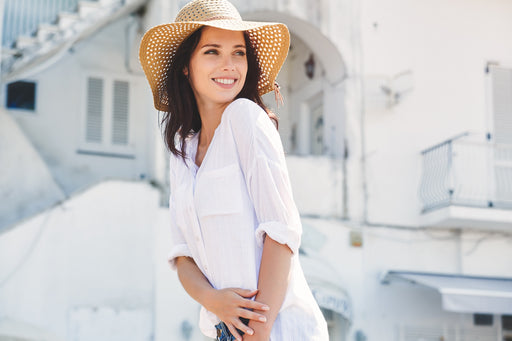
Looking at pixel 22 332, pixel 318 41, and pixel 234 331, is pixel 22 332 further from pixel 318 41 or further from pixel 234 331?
pixel 234 331

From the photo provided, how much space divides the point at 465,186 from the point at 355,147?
1991 mm

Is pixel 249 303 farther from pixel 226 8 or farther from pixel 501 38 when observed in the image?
pixel 501 38

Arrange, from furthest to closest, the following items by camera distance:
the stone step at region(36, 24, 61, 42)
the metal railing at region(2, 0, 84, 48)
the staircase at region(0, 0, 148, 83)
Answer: the metal railing at region(2, 0, 84, 48) < the stone step at region(36, 24, 61, 42) < the staircase at region(0, 0, 148, 83)

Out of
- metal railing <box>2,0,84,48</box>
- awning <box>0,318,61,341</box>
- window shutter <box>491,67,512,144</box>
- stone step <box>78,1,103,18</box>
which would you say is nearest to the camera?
awning <box>0,318,61,341</box>

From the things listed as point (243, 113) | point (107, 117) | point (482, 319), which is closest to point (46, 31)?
point (107, 117)

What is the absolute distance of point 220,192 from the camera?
2.46 meters

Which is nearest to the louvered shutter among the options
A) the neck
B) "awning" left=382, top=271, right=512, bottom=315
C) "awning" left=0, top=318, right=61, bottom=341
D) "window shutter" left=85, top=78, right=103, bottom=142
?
"awning" left=382, top=271, right=512, bottom=315

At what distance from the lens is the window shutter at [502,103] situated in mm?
15562

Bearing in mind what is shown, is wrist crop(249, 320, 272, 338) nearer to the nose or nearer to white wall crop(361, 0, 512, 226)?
the nose

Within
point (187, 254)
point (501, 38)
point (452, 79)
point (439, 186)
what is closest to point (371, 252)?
point (439, 186)

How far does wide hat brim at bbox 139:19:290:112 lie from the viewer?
2.73 metres

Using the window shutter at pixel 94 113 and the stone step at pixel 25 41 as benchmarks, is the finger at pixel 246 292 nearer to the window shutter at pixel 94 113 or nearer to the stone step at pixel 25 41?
the stone step at pixel 25 41

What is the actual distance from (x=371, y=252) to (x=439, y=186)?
1605mm

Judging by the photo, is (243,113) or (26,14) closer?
(243,113)
